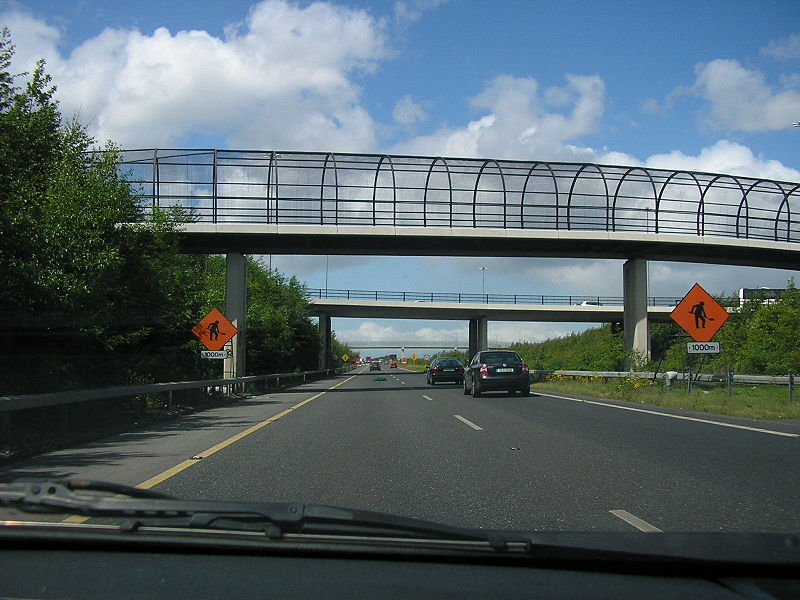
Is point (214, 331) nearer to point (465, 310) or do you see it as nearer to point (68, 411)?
point (68, 411)

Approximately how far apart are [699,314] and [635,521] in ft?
45.3

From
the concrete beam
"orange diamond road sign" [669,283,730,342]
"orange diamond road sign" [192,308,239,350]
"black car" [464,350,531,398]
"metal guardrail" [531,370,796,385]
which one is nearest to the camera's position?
"orange diamond road sign" [669,283,730,342]

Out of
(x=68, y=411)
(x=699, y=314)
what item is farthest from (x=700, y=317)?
(x=68, y=411)

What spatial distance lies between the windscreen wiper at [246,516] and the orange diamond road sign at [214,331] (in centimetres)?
2082

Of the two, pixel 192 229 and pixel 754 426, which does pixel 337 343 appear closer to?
pixel 192 229

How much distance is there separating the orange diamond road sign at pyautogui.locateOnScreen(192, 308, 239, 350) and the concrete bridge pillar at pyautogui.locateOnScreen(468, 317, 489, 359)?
40392 mm

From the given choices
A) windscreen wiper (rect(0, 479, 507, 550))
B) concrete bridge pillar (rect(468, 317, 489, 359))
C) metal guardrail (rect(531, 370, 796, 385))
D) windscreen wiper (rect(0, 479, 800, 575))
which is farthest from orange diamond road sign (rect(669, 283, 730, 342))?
concrete bridge pillar (rect(468, 317, 489, 359))

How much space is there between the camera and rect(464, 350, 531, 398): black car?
22.7 meters

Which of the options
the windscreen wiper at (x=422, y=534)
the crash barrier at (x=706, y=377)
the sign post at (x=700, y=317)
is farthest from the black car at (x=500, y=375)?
the windscreen wiper at (x=422, y=534)

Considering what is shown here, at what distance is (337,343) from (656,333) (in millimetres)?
57841

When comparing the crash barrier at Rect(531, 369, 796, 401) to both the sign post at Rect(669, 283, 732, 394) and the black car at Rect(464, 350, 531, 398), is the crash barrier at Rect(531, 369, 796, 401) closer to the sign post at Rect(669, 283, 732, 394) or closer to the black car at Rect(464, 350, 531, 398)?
the sign post at Rect(669, 283, 732, 394)

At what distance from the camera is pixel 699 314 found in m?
18.0

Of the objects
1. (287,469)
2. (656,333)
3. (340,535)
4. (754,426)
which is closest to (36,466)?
(287,469)

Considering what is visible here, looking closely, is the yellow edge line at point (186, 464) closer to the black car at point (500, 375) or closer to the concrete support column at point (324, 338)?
the black car at point (500, 375)
